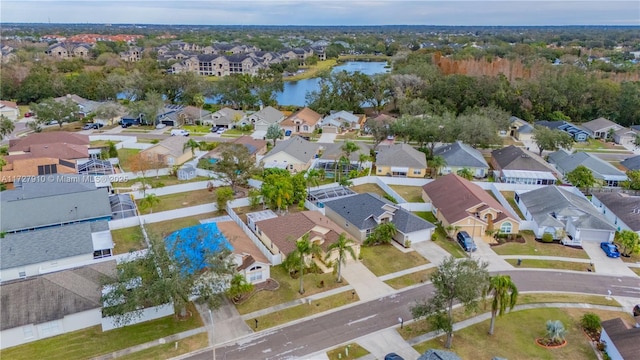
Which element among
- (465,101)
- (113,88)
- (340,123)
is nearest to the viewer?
(340,123)

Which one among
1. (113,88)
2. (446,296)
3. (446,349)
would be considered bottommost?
(446,349)

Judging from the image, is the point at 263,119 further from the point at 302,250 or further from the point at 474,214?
the point at 302,250

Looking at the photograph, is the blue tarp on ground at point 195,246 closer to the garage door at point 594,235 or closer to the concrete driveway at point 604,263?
the concrete driveway at point 604,263

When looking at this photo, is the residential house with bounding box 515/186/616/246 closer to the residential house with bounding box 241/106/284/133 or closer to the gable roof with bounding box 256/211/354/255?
the gable roof with bounding box 256/211/354/255

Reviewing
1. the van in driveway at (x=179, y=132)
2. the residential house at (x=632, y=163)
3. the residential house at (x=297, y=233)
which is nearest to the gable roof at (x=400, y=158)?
the residential house at (x=297, y=233)

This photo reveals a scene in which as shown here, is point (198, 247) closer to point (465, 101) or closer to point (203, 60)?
point (465, 101)

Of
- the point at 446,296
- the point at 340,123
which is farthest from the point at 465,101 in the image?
Result: the point at 446,296

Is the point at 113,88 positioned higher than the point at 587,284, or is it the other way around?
the point at 113,88

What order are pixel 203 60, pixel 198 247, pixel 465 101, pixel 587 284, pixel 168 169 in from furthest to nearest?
pixel 203 60, pixel 465 101, pixel 168 169, pixel 587 284, pixel 198 247

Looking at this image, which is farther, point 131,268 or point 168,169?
point 168,169
